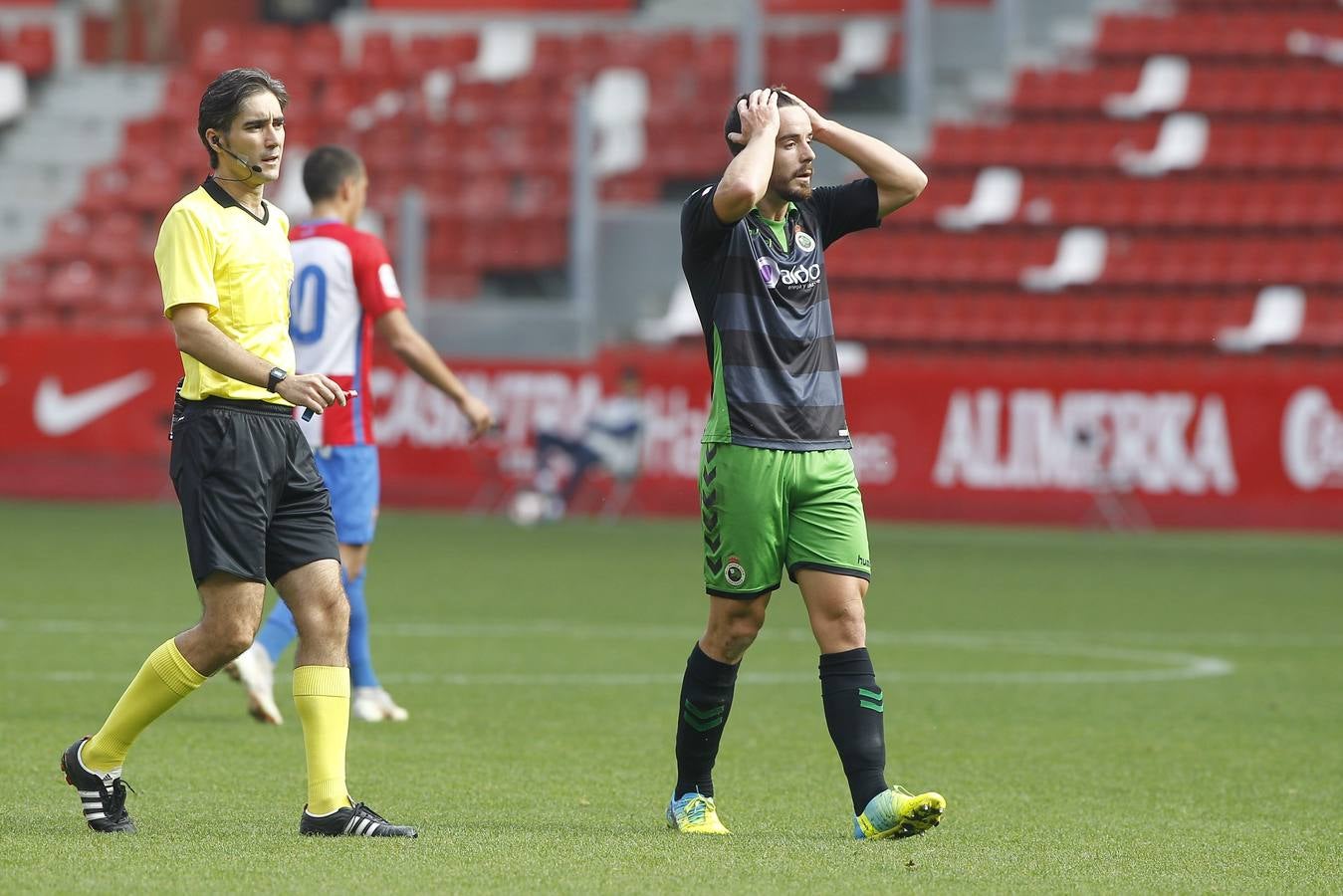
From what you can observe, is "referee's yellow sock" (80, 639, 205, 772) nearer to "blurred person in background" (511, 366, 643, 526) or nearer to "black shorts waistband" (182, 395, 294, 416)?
"black shorts waistband" (182, 395, 294, 416)

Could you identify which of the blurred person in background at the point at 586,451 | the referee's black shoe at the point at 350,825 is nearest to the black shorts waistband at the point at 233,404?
the referee's black shoe at the point at 350,825

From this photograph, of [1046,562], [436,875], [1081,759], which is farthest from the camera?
[1046,562]

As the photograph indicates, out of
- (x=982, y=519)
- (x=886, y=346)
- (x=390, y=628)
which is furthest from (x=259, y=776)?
(x=886, y=346)

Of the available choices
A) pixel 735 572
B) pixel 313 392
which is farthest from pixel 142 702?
pixel 735 572

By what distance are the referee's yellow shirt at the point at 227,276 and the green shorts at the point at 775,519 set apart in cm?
125

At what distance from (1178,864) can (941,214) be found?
20.6m

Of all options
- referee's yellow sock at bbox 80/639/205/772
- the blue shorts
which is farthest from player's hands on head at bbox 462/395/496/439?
referee's yellow sock at bbox 80/639/205/772

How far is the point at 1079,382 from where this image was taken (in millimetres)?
21953

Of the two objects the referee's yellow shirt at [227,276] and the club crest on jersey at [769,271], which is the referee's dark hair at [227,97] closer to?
the referee's yellow shirt at [227,276]

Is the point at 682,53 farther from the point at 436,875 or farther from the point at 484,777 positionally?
the point at 436,875

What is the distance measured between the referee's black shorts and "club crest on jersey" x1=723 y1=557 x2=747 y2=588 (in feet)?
3.63

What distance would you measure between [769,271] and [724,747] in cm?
267

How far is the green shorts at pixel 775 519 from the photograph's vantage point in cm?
615

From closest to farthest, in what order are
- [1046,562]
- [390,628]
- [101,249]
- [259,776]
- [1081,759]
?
[259,776], [1081,759], [390,628], [1046,562], [101,249]
